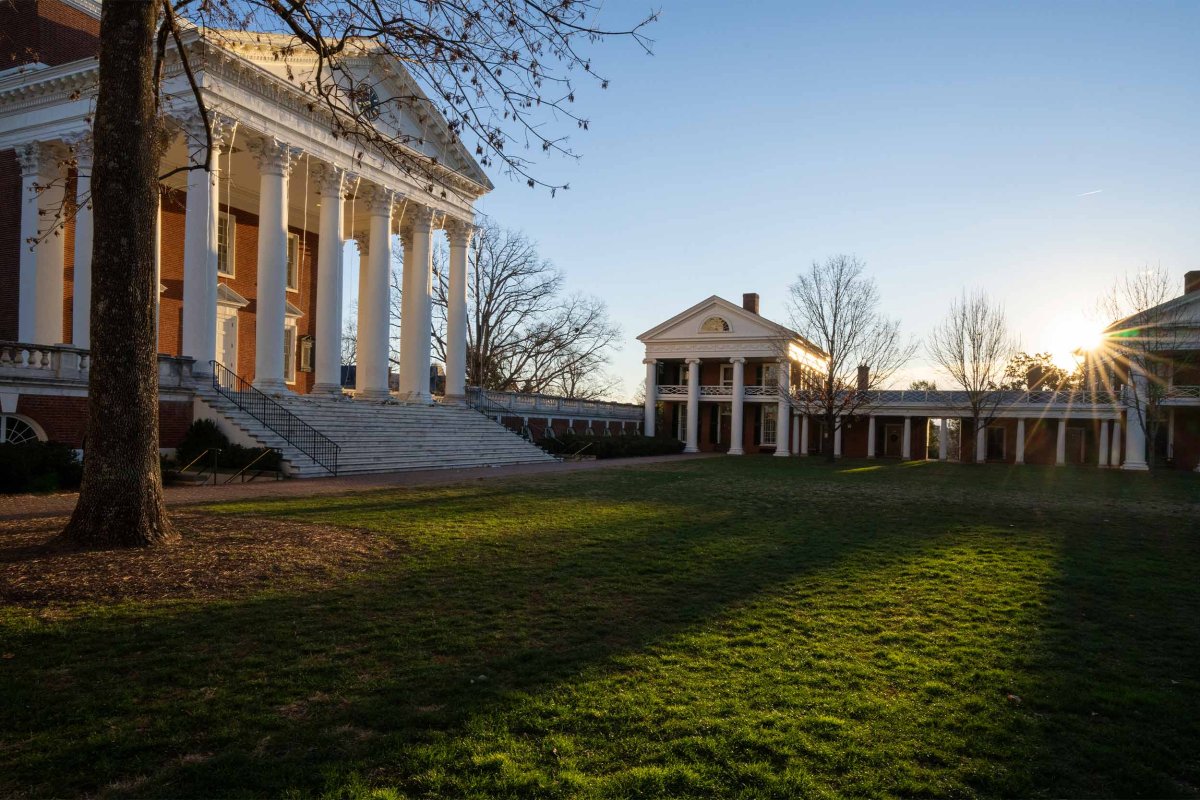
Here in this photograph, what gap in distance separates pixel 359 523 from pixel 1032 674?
8717 mm

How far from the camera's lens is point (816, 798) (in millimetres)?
3303

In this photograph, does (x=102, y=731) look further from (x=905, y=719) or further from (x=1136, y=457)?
(x=1136, y=457)

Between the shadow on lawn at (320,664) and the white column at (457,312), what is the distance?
23586 mm

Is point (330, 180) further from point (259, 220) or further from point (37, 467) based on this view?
point (37, 467)

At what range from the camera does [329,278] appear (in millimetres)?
25531

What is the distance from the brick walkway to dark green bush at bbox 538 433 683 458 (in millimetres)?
10524

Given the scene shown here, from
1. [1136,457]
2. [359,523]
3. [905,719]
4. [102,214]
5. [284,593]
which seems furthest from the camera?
[1136,457]

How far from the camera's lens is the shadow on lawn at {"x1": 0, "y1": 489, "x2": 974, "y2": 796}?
140 inches

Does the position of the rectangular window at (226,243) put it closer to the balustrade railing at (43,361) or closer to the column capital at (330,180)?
the column capital at (330,180)

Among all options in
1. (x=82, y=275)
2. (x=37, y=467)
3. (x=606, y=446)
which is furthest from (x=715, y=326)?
(x=37, y=467)

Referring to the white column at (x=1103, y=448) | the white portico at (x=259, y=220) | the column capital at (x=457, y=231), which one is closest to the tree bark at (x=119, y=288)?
the white portico at (x=259, y=220)

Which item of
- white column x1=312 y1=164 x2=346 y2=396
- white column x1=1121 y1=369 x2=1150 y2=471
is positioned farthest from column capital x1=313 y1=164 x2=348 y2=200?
white column x1=1121 y1=369 x2=1150 y2=471

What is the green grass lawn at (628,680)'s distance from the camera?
3.51 metres

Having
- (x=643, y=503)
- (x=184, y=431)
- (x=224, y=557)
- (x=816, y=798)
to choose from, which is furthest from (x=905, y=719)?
(x=184, y=431)
